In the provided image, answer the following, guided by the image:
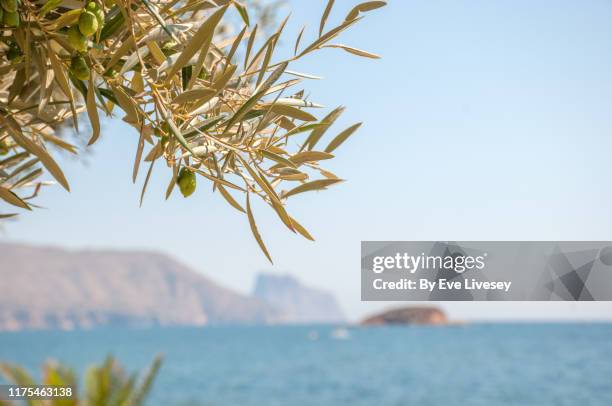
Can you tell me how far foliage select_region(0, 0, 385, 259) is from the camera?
0.63 m

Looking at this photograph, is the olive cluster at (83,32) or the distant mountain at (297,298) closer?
the olive cluster at (83,32)

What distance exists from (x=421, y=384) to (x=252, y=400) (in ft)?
25.0

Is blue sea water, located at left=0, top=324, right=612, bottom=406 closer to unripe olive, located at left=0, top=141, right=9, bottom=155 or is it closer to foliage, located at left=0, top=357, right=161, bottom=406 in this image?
foliage, located at left=0, top=357, right=161, bottom=406

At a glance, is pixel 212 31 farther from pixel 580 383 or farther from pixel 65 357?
pixel 65 357

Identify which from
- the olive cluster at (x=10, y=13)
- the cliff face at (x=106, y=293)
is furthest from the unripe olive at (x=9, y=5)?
the cliff face at (x=106, y=293)

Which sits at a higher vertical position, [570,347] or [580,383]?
[580,383]

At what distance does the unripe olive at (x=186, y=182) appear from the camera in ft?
2.41

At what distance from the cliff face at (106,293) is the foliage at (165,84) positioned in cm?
11100

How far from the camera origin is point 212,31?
58 centimetres

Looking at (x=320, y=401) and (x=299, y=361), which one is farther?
(x=299, y=361)

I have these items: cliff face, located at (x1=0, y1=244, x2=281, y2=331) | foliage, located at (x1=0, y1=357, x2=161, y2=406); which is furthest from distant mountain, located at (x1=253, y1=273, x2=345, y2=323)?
foliage, located at (x1=0, y1=357, x2=161, y2=406)

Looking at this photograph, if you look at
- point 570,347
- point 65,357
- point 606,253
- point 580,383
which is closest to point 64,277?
point 65,357

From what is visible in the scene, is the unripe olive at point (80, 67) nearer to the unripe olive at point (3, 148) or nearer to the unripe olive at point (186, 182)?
the unripe olive at point (186, 182)

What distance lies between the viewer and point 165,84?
0.64 m
